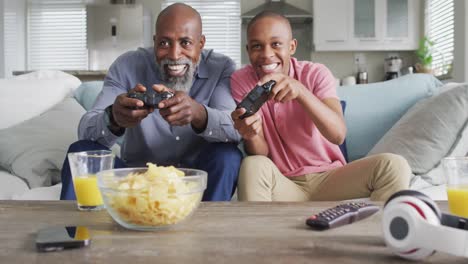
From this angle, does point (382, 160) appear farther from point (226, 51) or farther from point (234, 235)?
point (226, 51)

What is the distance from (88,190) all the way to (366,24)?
5309 mm

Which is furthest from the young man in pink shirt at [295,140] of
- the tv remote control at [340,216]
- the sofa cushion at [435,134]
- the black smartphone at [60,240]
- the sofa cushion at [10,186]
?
the sofa cushion at [10,186]

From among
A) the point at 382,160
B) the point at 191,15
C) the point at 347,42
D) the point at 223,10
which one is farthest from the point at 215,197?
the point at 223,10

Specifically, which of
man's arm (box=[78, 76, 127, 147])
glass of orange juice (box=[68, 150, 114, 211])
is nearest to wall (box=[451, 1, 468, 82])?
man's arm (box=[78, 76, 127, 147])

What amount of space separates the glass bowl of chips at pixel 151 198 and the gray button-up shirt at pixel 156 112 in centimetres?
88

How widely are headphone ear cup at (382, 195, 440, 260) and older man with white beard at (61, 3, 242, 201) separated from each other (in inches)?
34.4

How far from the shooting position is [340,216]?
2.94 feet

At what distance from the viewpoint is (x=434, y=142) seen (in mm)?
1873

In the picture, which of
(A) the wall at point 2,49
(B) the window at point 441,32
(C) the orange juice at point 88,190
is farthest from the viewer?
(A) the wall at point 2,49

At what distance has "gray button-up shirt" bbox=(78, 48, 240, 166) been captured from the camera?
183cm

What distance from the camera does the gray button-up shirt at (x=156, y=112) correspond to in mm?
1835

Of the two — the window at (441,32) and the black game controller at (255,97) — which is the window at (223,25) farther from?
the black game controller at (255,97)

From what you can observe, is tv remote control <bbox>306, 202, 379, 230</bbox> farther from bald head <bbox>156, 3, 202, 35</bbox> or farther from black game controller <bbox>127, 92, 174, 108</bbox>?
bald head <bbox>156, 3, 202, 35</bbox>

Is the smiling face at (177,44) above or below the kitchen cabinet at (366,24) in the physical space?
below
